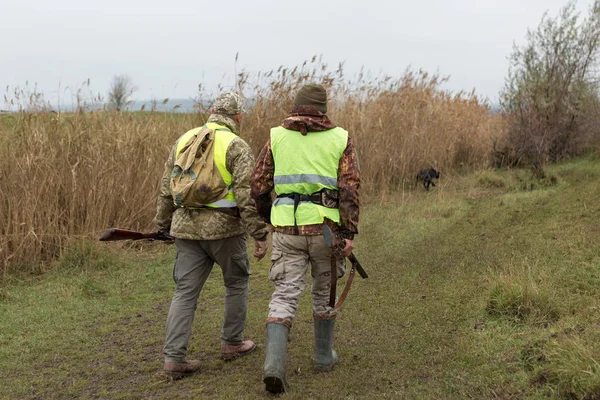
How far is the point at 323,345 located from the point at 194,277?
1022 millimetres

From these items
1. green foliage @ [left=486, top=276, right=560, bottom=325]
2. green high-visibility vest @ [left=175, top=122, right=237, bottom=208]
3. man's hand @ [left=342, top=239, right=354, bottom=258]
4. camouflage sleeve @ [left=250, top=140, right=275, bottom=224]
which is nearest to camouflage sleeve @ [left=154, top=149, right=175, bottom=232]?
green high-visibility vest @ [left=175, top=122, right=237, bottom=208]

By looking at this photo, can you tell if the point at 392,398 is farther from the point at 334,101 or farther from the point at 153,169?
the point at 334,101

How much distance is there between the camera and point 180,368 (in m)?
4.22

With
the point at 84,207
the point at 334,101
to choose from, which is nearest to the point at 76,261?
the point at 84,207

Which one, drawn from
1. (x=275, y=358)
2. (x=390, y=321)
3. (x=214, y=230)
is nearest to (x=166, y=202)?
(x=214, y=230)

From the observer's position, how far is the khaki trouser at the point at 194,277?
4195 millimetres

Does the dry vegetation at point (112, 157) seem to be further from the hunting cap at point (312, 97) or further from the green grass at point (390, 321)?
the hunting cap at point (312, 97)

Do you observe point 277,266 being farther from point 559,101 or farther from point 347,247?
point 559,101

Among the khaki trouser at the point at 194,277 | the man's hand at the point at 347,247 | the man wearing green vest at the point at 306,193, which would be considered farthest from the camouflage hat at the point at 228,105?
the man's hand at the point at 347,247

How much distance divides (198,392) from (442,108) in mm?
10997

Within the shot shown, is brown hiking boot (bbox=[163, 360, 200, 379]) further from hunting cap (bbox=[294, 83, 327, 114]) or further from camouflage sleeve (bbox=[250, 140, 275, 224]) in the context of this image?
hunting cap (bbox=[294, 83, 327, 114])

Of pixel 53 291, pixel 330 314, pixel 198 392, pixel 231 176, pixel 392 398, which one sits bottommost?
pixel 53 291

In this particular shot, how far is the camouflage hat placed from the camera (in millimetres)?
4391

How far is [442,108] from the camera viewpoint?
1372cm
